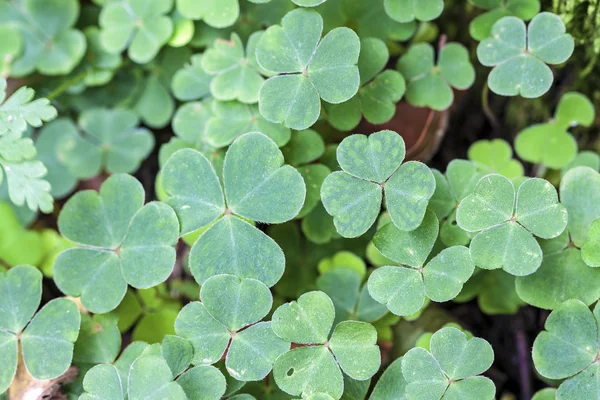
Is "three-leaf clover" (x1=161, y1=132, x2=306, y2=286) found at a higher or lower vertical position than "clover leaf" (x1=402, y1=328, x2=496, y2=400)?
higher

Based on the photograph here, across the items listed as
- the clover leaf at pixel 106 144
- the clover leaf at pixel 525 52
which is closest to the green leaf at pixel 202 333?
the clover leaf at pixel 106 144

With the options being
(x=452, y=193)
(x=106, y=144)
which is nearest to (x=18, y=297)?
(x=106, y=144)

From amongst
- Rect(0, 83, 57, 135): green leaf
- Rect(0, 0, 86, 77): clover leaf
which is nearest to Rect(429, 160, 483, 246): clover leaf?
Rect(0, 83, 57, 135): green leaf

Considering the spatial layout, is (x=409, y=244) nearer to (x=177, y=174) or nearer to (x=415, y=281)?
(x=415, y=281)

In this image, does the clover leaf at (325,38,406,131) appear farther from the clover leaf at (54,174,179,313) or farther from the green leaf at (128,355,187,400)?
the green leaf at (128,355,187,400)

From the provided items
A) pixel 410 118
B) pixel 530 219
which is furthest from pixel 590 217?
pixel 410 118

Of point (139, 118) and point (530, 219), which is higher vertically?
point (530, 219)

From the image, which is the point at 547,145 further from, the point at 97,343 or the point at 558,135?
the point at 97,343
